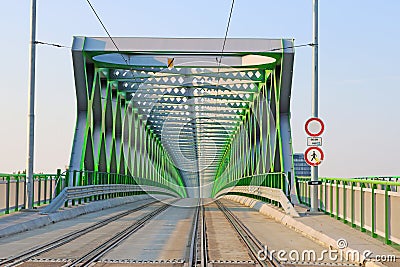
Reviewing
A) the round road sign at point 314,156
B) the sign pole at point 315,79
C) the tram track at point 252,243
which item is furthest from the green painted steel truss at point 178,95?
the tram track at point 252,243

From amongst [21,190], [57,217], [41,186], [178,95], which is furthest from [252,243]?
[178,95]

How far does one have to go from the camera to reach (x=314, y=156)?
20109 mm

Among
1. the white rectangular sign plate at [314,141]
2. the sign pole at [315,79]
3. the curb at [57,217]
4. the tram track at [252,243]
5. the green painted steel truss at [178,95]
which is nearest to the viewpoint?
the tram track at [252,243]

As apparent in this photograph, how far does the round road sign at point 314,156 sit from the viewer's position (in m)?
20.0

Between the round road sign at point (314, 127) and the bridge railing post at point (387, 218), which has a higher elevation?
the round road sign at point (314, 127)

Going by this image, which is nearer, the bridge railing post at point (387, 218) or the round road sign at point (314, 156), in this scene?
the bridge railing post at point (387, 218)

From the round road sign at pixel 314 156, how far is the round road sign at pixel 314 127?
1.37ft

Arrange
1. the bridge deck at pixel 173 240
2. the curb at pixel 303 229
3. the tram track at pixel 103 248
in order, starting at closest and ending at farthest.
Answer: the tram track at pixel 103 248
the bridge deck at pixel 173 240
the curb at pixel 303 229

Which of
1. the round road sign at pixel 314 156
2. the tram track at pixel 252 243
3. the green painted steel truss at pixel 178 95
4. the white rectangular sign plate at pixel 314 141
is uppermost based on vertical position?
the green painted steel truss at pixel 178 95

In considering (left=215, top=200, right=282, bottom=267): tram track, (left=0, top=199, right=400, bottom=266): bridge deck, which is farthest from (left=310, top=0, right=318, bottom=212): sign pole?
(left=215, top=200, right=282, bottom=267): tram track

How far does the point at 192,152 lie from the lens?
9125 cm

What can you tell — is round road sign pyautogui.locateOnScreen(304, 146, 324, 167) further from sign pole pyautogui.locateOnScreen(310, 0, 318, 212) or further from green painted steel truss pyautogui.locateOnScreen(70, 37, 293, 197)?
green painted steel truss pyautogui.locateOnScreen(70, 37, 293, 197)

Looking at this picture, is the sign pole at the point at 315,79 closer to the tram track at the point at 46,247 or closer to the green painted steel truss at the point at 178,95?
the tram track at the point at 46,247

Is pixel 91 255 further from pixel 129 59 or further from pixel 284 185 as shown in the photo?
pixel 129 59
